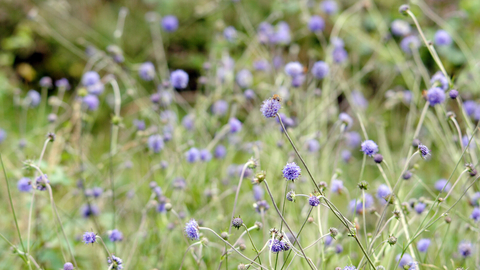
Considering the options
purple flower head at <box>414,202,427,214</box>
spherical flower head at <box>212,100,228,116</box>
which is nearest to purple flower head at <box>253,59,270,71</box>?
spherical flower head at <box>212,100,228,116</box>

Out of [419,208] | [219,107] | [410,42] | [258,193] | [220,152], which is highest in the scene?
[219,107]

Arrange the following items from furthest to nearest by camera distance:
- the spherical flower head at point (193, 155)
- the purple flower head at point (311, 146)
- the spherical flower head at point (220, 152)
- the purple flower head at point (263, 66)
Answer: the purple flower head at point (263, 66) → the spherical flower head at point (220, 152) → the purple flower head at point (311, 146) → the spherical flower head at point (193, 155)

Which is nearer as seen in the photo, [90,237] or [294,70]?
[90,237]

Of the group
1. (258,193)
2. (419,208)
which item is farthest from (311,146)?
(419,208)

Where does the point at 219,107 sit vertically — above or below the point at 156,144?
above

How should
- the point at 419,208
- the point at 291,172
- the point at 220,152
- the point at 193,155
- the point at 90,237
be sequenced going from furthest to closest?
the point at 220,152 < the point at 193,155 < the point at 419,208 < the point at 90,237 < the point at 291,172

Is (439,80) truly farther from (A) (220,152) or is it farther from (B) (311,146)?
(A) (220,152)

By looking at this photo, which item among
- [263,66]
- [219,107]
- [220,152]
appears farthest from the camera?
[263,66]

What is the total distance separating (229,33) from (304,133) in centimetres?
85

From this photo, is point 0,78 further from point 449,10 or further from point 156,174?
point 449,10

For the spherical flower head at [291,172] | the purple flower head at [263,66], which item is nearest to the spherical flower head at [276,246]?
the spherical flower head at [291,172]

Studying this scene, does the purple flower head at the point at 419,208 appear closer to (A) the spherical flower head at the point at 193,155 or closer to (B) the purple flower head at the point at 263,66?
(A) the spherical flower head at the point at 193,155

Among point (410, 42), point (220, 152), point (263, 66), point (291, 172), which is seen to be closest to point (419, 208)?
point (291, 172)

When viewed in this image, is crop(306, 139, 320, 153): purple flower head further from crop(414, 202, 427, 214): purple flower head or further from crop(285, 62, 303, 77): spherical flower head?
crop(414, 202, 427, 214): purple flower head
